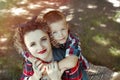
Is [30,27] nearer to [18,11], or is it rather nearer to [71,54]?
[71,54]

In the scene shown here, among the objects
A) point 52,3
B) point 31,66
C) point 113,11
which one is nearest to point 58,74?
point 31,66

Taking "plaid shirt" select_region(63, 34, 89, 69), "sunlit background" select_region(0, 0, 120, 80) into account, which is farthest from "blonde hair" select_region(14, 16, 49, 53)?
"sunlit background" select_region(0, 0, 120, 80)

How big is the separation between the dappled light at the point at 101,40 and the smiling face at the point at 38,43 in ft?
7.50

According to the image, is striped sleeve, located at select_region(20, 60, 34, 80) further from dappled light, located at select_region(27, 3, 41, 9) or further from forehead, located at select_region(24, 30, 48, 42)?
dappled light, located at select_region(27, 3, 41, 9)

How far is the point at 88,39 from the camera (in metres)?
5.25

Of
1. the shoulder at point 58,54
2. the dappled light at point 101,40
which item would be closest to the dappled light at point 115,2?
the dappled light at point 101,40

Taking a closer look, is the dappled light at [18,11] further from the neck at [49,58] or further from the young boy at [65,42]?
the neck at [49,58]

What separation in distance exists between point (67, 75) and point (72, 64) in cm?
25

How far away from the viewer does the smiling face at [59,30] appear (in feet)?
9.55

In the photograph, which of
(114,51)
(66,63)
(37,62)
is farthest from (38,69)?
(114,51)

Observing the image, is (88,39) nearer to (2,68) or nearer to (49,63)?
(2,68)

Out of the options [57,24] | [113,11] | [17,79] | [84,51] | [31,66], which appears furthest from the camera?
[113,11]

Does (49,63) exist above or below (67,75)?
above

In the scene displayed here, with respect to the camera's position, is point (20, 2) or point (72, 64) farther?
point (20, 2)
